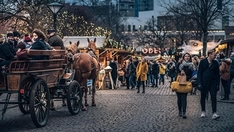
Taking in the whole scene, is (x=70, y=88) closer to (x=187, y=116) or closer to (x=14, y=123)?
(x=14, y=123)

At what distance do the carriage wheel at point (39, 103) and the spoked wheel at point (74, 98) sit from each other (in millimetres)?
1603

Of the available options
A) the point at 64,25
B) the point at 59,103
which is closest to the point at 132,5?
the point at 64,25

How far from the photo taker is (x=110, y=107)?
634 inches

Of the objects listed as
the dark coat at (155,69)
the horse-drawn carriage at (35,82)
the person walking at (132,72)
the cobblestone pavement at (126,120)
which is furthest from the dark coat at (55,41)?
the dark coat at (155,69)

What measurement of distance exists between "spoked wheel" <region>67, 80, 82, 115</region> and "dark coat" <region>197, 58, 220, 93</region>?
351cm

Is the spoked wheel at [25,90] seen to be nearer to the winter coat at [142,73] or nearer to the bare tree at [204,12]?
the winter coat at [142,73]

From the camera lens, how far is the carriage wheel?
1095 cm

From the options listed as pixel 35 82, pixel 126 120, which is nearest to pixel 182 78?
pixel 126 120

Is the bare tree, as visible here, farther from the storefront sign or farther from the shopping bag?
the storefront sign

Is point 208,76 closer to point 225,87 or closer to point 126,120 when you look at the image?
point 126,120

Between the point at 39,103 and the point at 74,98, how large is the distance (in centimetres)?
248

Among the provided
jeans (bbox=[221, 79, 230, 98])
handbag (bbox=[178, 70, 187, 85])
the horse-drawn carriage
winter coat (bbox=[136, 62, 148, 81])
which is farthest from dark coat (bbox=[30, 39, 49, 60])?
winter coat (bbox=[136, 62, 148, 81])

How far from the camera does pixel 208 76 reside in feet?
43.4

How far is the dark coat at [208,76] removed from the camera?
13.3 m
